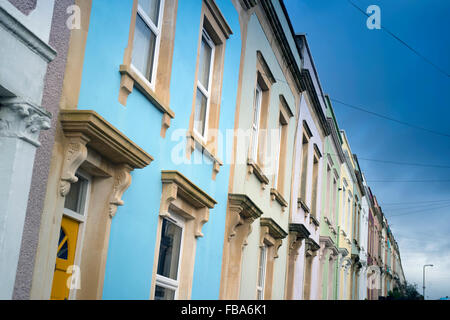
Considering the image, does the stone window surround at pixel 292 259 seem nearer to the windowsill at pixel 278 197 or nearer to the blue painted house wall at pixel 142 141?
the windowsill at pixel 278 197

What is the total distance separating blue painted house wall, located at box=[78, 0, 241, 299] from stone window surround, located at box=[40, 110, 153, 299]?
0.26m

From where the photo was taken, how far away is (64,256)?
5.97 m

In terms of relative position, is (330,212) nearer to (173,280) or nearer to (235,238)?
(235,238)

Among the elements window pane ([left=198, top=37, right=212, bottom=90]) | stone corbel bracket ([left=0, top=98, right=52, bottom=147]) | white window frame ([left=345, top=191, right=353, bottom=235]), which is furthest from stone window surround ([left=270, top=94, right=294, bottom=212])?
white window frame ([left=345, top=191, right=353, bottom=235])

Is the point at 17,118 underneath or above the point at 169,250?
above

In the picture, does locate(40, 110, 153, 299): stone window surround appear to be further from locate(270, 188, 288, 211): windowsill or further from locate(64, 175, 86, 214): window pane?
locate(270, 188, 288, 211): windowsill

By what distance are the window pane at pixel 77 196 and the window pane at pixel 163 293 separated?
7.57 feet

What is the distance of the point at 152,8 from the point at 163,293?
3.95m

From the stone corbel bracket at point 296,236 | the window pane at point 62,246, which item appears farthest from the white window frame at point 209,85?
the stone corbel bracket at point 296,236

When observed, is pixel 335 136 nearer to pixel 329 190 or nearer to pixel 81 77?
pixel 329 190

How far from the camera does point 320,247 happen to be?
70.2 feet

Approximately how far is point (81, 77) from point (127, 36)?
1.16 metres

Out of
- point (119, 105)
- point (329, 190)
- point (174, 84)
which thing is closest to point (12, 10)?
point (119, 105)

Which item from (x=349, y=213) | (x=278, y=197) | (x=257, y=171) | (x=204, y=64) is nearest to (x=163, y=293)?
(x=204, y=64)
